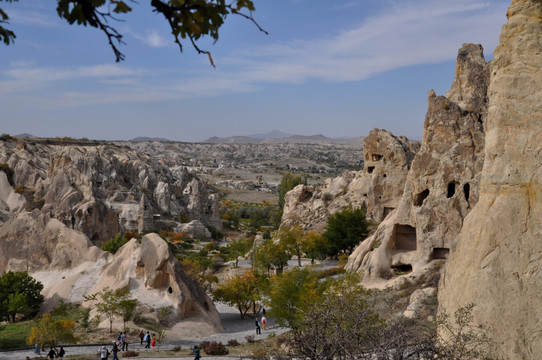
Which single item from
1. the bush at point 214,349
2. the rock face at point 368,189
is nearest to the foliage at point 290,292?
the bush at point 214,349

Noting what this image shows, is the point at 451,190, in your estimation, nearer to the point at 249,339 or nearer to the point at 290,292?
the point at 290,292

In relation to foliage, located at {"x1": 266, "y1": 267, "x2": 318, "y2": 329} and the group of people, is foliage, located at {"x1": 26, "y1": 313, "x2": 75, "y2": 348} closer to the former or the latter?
the group of people

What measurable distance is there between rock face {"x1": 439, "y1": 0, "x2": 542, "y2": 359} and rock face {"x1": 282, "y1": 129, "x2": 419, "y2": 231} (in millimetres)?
27395

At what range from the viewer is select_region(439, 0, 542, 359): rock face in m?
9.08

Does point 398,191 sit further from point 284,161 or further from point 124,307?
point 284,161

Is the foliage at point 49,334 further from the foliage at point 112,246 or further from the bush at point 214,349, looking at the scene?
the foliage at point 112,246

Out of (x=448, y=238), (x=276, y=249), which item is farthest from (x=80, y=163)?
(x=448, y=238)

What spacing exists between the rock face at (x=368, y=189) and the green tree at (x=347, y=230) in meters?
2.86

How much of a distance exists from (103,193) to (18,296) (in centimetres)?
3594

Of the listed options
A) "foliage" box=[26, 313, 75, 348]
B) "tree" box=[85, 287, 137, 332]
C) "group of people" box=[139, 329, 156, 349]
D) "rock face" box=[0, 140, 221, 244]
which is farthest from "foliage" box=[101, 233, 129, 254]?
"foliage" box=[26, 313, 75, 348]

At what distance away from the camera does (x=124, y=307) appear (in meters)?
19.9

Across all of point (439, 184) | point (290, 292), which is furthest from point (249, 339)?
point (439, 184)

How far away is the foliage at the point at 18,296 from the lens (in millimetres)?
22170

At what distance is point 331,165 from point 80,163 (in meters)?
119
